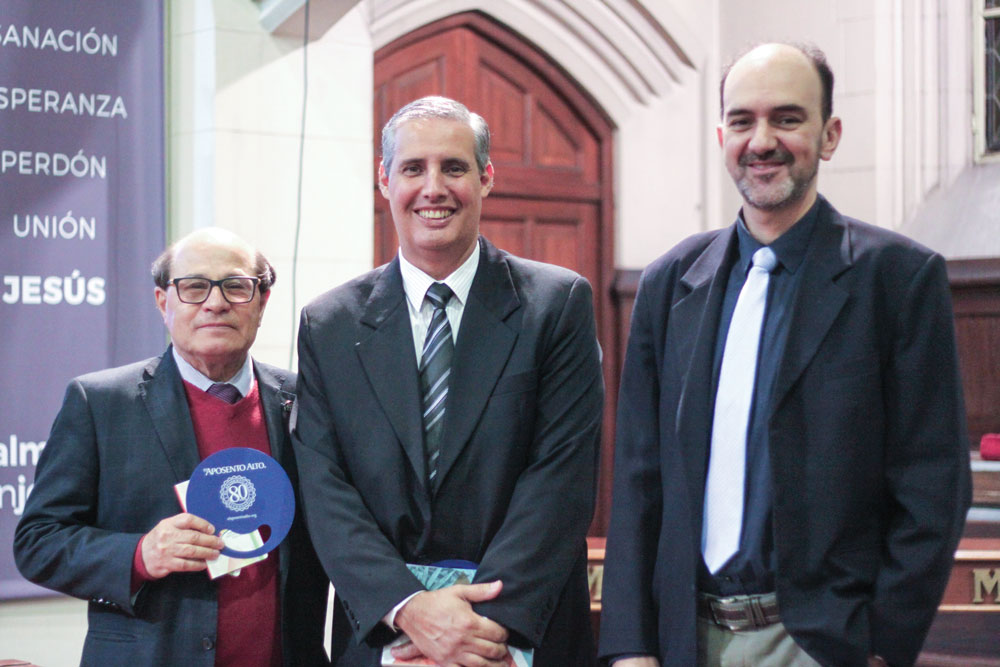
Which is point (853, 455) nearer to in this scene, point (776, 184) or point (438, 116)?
point (776, 184)

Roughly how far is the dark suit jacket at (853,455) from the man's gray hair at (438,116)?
561mm

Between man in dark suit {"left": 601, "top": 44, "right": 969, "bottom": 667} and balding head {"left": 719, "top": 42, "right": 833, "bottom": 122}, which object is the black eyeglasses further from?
balding head {"left": 719, "top": 42, "right": 833, "bottom": 122}

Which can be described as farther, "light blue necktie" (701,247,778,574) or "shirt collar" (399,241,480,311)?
"shirt collar" (399,241,480,311)

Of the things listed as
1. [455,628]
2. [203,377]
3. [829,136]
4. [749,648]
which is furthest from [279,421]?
[829,136]

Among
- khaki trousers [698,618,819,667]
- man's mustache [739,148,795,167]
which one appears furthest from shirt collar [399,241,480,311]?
khaki trousers [698,618,819,667]

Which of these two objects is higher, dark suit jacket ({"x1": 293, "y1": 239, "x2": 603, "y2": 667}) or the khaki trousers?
dark suit jacket ({"x1": 293, "y1": 239, "x2": 603, "y2": 667})

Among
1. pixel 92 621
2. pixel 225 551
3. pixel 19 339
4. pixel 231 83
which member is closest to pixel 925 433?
pixel 225 551

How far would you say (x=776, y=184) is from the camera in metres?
1.80

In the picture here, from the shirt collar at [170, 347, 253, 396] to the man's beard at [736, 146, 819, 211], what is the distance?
982 millimetres

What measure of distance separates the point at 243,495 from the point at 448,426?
0.37 m

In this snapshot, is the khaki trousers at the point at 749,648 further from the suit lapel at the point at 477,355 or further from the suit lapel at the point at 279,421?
the suit lapel at the point at 279,421

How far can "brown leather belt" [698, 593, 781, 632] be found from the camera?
5.77 ft

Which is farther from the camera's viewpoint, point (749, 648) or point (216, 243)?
point (216, 243)

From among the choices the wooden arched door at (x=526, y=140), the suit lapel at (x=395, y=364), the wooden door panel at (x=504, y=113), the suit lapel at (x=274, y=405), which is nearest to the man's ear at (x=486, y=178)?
the suit lapel at (x=395, y=364)
